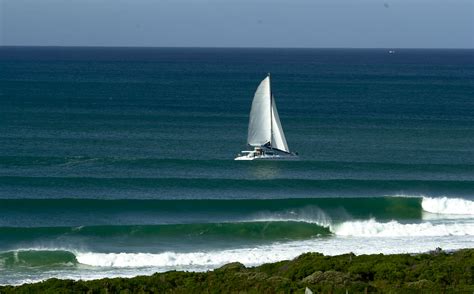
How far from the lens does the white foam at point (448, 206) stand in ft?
A: 172

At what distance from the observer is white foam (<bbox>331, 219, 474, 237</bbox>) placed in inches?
1849

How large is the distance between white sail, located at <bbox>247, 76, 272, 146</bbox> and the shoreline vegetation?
135 ft

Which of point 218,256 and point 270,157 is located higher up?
point 270,157

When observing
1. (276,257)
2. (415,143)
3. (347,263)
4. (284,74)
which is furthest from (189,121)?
(284,74)

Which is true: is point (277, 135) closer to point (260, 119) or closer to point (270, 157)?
point (260, 119)

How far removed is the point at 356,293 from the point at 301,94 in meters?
99.1

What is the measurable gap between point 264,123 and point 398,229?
2584cm

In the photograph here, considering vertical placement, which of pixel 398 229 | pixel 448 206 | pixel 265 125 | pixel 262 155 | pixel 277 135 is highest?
pixel 265 125

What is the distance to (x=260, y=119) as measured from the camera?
72.5 meters

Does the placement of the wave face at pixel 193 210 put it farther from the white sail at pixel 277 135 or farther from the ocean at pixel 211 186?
the white sail at pixel 277 135

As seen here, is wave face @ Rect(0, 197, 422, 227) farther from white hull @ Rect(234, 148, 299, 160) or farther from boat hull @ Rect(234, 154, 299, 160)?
white hull @ Rect(234, 148, 299, 160)

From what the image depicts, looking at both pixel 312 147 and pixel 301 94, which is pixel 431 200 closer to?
pixel 312 147

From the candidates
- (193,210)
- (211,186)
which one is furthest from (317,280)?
(211,186)

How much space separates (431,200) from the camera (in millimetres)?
53906
